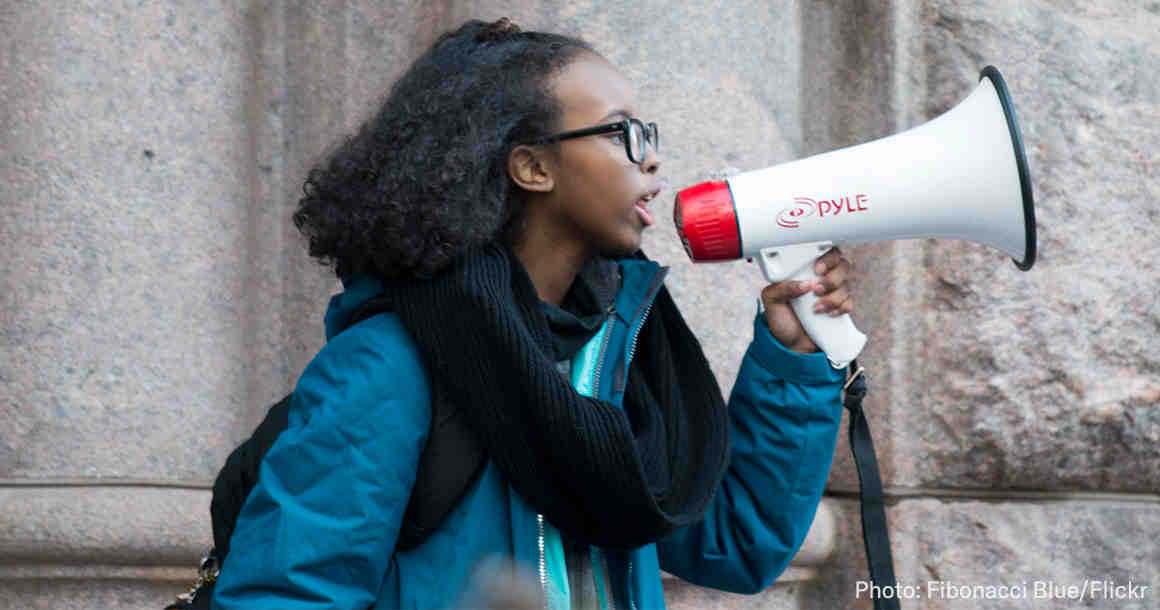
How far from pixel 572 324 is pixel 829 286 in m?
0.38

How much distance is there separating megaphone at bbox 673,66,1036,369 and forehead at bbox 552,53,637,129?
0.51 feet

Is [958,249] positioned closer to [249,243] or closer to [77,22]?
[249,243]

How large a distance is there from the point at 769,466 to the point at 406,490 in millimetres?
554

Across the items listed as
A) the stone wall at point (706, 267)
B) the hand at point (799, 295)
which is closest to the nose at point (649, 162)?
the hand at point (799, 295)

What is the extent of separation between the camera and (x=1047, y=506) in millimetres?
2570

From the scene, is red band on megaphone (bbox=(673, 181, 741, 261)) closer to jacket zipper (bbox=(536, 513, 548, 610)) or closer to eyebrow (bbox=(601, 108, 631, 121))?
eyebrow (bbox=(601, 108, 631, 121))

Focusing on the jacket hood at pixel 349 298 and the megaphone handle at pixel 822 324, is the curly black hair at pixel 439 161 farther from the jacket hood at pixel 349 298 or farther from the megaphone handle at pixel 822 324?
the megaphone handle at pixel 822 324

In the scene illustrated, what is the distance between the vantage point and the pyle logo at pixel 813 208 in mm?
1748

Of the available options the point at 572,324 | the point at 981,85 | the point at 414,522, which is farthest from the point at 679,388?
the point at 981,85

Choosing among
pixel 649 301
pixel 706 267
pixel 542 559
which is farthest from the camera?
pixel 706 267

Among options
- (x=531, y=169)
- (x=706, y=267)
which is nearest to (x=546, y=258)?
(x=531, y=169)

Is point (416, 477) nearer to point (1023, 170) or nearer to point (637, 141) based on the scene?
point (637, 141)

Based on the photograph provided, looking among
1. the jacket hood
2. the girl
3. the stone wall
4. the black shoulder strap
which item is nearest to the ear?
the girl

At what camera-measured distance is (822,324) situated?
175 cm
